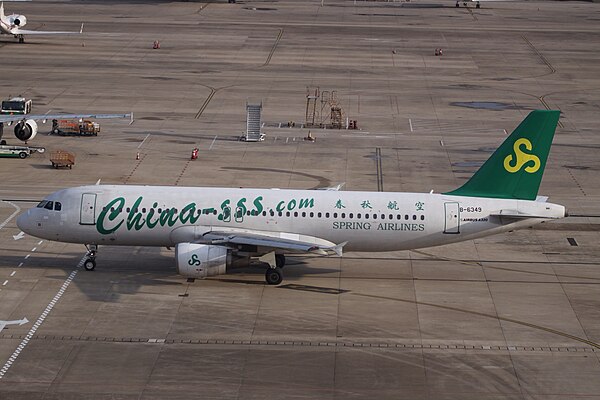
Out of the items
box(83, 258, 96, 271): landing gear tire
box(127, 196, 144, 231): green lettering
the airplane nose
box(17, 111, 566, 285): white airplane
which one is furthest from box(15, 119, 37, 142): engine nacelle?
box(127, 196, 144, 231): green lettering

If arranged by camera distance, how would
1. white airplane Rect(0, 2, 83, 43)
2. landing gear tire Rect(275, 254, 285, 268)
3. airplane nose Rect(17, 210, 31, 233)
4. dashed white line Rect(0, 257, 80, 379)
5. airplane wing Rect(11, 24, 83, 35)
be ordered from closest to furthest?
dashed white line Rect(0, 257, 80, 379) < airplane nose Rect(17, 210, 31, 233) < landing gear tire Rect(275, 254, 285, 268) < white airplane Rect(0, 2, 83, 43) < airplane wing Rect(11, 24, 83, 35)

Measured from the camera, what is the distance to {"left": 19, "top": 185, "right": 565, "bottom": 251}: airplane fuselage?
51656mm

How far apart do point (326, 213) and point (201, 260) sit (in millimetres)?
6730

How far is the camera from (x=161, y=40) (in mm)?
135125

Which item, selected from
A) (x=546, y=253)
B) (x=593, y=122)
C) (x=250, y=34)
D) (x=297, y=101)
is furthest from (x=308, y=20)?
(x=546, y=253)

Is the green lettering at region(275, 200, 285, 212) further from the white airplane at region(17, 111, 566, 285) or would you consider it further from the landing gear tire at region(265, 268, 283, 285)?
the landing gear tire at region(265, 268, 283, 285)

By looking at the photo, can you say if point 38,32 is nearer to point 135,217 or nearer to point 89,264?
point 89,264

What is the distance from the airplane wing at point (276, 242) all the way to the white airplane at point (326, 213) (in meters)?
0.13

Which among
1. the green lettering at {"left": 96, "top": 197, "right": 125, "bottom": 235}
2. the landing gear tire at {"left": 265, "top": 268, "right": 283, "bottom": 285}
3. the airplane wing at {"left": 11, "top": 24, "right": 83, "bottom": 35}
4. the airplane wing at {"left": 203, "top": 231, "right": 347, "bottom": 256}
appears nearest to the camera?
the airplane wing at {"left": 203, "top": 231, "right": 347, "bottom": 256}

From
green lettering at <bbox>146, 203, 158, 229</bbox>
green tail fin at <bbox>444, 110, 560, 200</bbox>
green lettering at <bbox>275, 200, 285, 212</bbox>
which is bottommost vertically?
green lettering at <bbox>146, 203, 158, 229</bbox>

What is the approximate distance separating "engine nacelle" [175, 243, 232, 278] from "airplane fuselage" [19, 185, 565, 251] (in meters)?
1.67

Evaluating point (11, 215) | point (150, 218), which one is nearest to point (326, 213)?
point (150, 218)

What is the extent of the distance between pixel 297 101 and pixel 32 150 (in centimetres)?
3025

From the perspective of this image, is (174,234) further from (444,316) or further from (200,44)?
(200,44)
